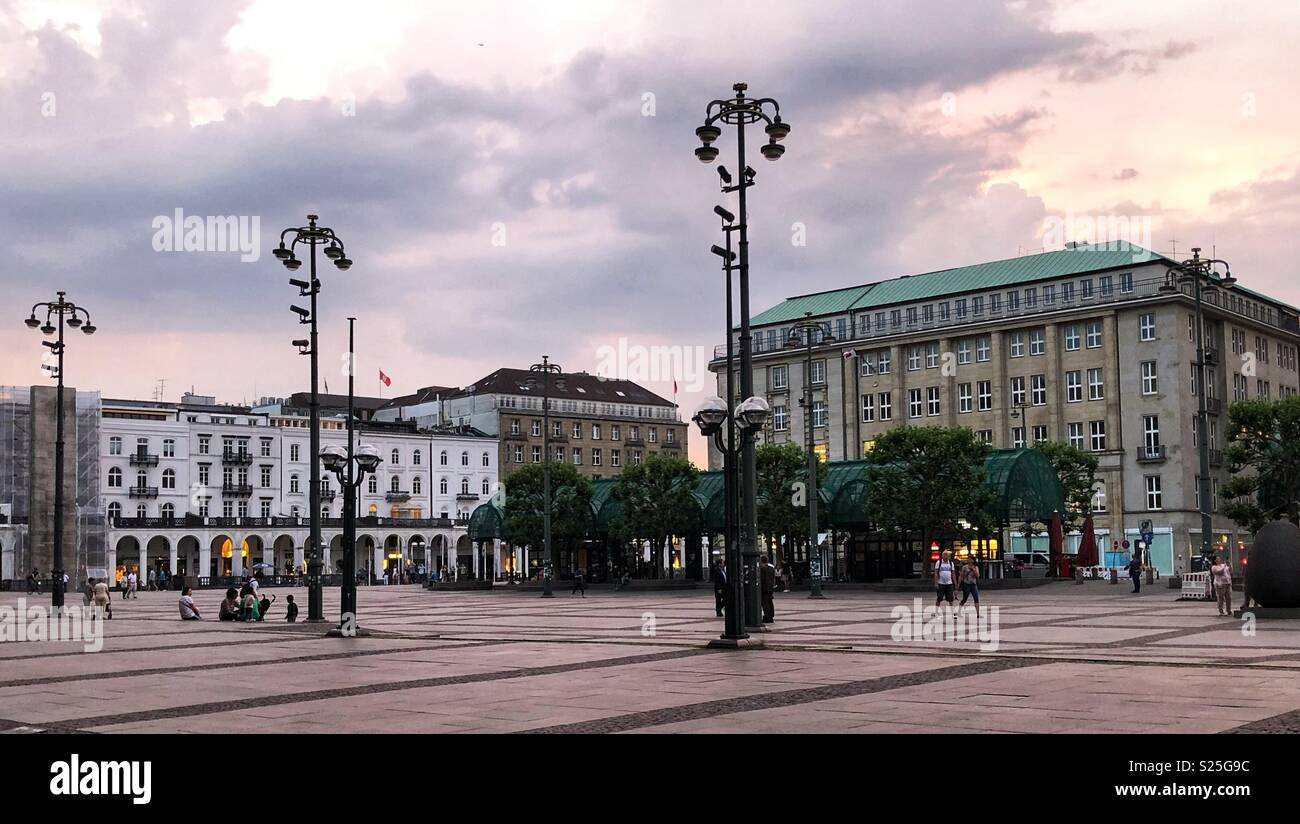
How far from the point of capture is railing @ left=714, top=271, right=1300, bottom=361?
90250 mm

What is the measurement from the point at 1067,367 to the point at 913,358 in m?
13.2

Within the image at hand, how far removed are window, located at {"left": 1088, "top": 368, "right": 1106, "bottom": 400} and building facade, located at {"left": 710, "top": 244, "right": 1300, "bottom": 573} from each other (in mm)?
99

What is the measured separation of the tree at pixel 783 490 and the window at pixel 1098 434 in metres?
34.4

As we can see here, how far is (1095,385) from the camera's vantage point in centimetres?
9238

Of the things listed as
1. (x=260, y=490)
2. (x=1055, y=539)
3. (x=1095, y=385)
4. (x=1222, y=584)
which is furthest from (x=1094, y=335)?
(x=260, y=490)

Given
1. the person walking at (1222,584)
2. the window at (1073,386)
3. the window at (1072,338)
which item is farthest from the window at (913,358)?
the person walking at (1222,584)

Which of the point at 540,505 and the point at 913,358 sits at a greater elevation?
the point at 913,358

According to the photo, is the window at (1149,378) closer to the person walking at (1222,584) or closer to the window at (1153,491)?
the window at (1153,491)

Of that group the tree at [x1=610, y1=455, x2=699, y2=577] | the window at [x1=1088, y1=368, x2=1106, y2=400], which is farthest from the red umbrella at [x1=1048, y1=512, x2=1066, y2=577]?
the window at [x1=1088, y1=368, x2=1106, y2=400]

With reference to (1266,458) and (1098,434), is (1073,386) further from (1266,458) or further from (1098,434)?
(1266,458)

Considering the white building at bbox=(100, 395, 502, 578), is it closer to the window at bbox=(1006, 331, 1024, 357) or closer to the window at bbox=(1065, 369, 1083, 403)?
the window at bbox=(1006, 331, 1024, 357)

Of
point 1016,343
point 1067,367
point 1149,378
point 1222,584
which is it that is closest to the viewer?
point 1222,584

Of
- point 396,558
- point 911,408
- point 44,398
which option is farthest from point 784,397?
point 44,398
